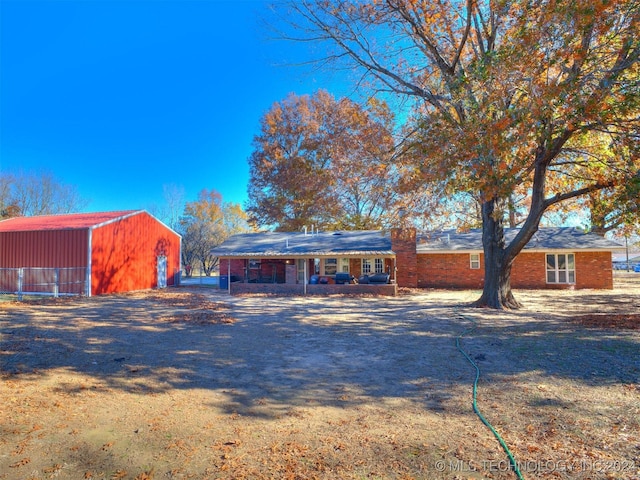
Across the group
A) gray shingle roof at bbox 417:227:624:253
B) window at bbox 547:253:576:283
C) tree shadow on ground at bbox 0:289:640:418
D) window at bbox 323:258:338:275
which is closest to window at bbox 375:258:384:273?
window at bbox 323:258:338:275

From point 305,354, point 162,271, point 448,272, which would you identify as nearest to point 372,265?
point 448,272

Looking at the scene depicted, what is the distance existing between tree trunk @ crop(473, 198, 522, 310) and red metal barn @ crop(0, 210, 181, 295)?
1779 cm

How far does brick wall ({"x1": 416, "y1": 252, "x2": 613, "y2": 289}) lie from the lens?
72.3 feet

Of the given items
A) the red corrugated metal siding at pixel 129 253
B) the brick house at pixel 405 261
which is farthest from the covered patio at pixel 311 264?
the red corrugated metal siding at pixel 129 253

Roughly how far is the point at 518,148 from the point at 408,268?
1490 centimetres

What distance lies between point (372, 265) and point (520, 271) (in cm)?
873

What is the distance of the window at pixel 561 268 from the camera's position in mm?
22398

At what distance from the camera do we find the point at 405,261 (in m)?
23.9

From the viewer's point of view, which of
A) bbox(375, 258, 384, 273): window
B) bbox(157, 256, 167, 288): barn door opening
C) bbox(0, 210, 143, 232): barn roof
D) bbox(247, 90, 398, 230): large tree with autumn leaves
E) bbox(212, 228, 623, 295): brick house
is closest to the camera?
bbox(0, 210, 143, 232): barn roof

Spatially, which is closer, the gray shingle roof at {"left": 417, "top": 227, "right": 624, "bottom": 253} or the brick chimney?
the gray shingle roof at {"left": 417, "top": 227, "right": 624, "bottom": 253}

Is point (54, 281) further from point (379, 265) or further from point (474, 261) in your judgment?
point (474, 261)

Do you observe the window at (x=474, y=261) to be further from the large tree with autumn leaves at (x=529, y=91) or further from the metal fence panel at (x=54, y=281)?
the metal fence panel at (x=54, y=281)

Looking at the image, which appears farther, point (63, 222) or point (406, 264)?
point (406, 264)

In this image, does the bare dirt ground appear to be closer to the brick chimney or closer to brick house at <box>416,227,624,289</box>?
brick house at <box>416,227,624,289</box>
